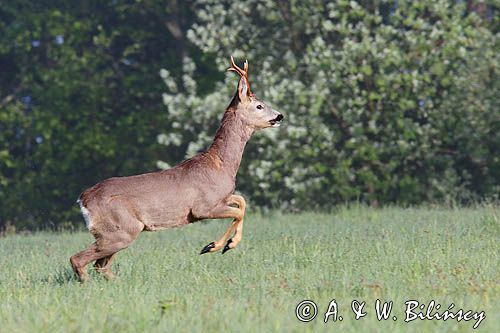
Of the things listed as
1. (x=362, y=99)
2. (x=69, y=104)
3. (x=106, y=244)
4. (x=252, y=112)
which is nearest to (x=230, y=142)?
(x=252, y=112)

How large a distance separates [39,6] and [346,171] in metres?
11.5

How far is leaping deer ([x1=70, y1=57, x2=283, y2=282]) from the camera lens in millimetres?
10961

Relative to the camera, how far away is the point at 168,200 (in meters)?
11.3

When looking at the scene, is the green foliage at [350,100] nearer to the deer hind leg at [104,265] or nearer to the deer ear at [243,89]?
the deer ear at [243,89]

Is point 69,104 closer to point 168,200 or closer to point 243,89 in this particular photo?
point 243,89

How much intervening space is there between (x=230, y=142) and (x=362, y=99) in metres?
12.6

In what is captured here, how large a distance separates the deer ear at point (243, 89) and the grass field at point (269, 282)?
185 cm

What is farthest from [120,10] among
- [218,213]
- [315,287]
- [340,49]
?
[315,287]

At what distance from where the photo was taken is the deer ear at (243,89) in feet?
40.0

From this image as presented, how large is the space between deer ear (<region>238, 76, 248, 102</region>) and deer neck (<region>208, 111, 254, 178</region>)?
0.69 feet

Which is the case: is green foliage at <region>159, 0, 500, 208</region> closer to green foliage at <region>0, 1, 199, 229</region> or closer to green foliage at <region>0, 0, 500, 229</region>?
green foliage at <region>0, 0, 500, 229</region>

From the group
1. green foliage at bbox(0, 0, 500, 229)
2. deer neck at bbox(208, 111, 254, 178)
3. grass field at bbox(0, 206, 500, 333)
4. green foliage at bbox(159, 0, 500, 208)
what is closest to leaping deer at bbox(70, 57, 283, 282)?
deer neck at bbox(208, 111, 254, 178)

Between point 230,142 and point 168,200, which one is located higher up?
point 230,142

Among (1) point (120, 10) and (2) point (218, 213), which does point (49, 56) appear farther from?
(2) point (218, 213)
